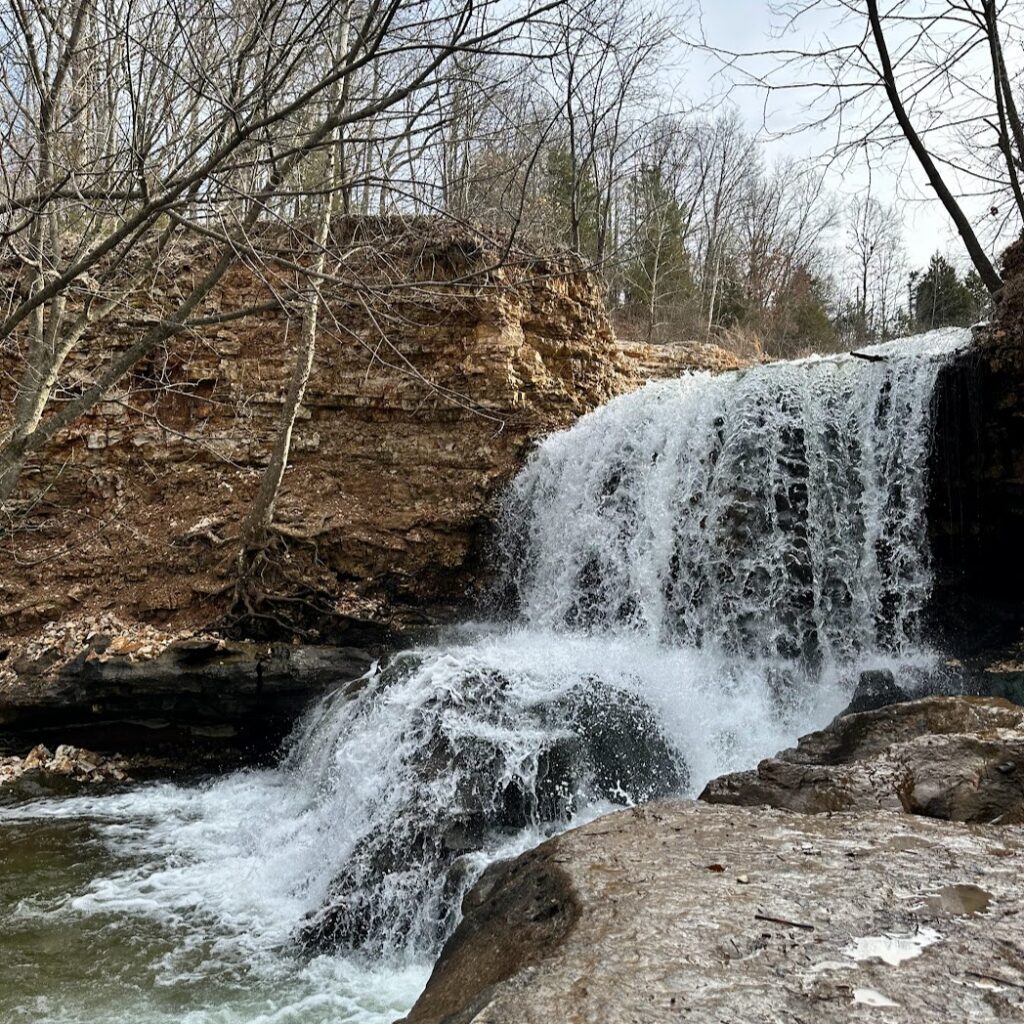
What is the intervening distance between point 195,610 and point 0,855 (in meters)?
3.21

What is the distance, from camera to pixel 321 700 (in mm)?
7387

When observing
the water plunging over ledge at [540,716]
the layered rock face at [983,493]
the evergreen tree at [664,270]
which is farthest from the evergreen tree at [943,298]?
the layered rock face at [983,493]

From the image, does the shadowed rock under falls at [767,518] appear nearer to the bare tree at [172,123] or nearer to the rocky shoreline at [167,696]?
the rocky shoreline at [167,696]

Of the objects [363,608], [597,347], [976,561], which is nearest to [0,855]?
[363,608]

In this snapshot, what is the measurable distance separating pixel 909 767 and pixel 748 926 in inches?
64.3

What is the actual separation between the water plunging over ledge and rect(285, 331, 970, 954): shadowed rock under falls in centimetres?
2

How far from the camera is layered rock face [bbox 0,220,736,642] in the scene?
862 cm

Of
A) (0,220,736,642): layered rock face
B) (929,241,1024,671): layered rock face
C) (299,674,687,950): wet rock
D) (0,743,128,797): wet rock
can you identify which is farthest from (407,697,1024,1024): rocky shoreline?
(0,220,736,642): layered rock face

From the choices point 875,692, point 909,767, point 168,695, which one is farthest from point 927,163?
point 168,695

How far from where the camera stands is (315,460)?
10008 millimetres

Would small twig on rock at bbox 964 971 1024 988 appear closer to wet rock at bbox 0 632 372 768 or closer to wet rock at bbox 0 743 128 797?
wet rock at bbox 0 632 372 768

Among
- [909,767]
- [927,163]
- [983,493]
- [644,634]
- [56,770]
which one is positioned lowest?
[56,770]

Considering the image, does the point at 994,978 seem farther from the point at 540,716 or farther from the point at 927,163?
the point at 927,163

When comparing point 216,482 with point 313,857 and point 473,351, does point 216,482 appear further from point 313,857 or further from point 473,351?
point 313,857
